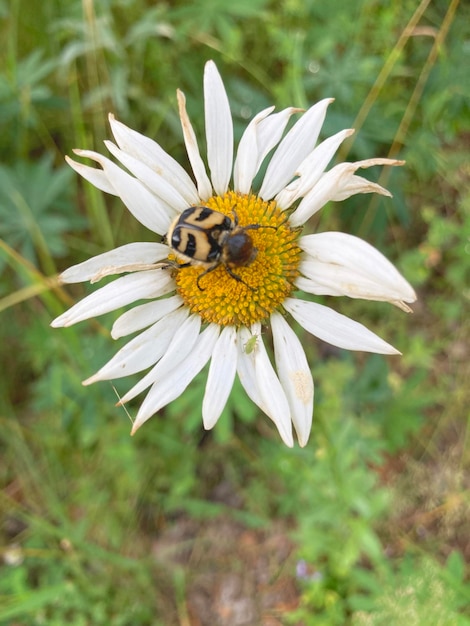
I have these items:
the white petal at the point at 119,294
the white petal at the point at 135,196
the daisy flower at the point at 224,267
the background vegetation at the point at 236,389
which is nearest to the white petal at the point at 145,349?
the daisy flower at the point at 224,267

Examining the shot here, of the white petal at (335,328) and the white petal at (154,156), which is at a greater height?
the white petal at (154,156)

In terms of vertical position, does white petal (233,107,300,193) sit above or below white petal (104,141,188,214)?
above

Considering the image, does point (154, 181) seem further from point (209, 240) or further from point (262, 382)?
point (262, 382)

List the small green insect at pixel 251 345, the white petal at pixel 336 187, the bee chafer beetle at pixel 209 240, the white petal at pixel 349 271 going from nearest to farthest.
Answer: the white petal at pixel 349 271 → the white petal at pixel 336 187 → the bee chafer beetle at pixel 209 240 → the small green insect at pixel 251 345

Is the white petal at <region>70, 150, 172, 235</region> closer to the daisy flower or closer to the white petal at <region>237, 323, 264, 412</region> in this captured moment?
the daisy flower

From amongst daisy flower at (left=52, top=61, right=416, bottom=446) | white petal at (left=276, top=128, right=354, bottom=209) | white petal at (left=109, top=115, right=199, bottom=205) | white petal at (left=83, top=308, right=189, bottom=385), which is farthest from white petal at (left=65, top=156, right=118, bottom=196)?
white petal at (left=276, top=128, right=354, bottom=209)

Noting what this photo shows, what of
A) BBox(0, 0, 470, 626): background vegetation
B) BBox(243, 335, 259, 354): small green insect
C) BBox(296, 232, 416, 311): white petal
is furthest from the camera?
BBox(0, 0, 470, 626): background vegetation

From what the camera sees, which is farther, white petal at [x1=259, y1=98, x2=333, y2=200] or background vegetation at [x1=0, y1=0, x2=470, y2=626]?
background vegetation at [x1=0, y1=0, x2=470, y2=626]

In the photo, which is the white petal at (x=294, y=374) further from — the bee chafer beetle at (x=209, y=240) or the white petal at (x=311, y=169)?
the white petal at (x=311, y=169)
